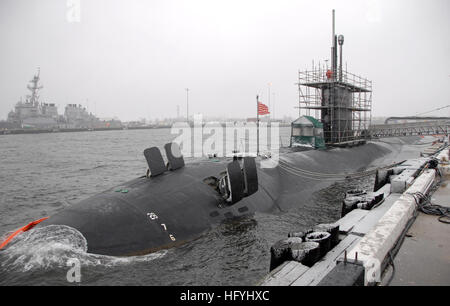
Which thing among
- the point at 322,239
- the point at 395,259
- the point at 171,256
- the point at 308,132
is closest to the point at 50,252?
the point at 171,256

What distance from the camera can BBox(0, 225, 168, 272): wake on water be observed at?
663cm

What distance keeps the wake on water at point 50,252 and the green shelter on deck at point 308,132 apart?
15984mm

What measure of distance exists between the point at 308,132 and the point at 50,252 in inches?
697

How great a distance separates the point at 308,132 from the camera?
836 inches

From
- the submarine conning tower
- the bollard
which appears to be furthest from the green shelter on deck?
the bollard

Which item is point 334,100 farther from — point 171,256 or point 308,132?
point 171,256

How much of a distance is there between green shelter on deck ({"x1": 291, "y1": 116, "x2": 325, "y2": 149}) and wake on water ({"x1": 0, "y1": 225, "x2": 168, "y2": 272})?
52.4 ft

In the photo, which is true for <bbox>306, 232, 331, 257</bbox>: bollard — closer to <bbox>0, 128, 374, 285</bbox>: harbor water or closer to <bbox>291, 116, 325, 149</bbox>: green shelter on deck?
<bbox>0, 128, 374, 285</bbox>: harbor water

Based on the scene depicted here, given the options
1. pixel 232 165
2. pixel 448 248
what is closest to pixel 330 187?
pixel 232 165

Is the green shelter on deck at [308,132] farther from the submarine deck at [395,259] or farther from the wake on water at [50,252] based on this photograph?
the wake on water at [50,252]

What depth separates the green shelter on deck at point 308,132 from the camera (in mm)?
20922

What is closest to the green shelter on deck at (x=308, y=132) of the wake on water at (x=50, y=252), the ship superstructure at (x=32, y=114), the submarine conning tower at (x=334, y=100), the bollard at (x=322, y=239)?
the submarine conning tower at (x=334, y=100)
